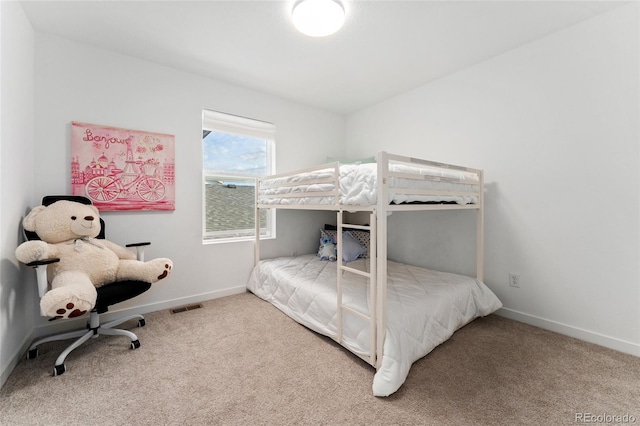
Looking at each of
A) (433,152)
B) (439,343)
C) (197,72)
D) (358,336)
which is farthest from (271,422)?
(197,72)

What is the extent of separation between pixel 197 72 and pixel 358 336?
9.37 ft

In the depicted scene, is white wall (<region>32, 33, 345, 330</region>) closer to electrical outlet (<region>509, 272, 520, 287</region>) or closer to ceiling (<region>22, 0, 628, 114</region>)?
ceiling (<region>22, 0, 628, 114</region>)

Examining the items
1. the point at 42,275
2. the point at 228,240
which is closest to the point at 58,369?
the point at 42,275

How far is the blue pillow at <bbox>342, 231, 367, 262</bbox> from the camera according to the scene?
9.86 feet

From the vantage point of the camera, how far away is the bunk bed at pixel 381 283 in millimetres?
1634

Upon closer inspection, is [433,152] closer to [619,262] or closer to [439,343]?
[619,262]

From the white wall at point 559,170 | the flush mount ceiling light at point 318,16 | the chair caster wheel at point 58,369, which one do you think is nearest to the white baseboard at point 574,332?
the white wall at point 559,170

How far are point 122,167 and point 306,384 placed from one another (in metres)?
2.33

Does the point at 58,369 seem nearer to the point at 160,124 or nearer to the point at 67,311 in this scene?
the point at 67,311

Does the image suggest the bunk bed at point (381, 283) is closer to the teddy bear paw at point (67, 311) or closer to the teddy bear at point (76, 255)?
the teddy bear at point (76, 255)

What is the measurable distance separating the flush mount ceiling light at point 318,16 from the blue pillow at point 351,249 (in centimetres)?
204

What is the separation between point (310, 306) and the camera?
2.18 metres

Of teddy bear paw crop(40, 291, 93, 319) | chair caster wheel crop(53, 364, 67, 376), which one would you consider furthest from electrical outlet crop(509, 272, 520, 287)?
chair caster wheel crop(53, 364, 67, 376)

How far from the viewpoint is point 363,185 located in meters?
1.74
